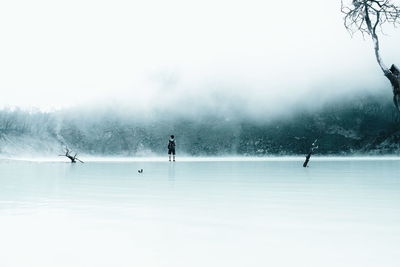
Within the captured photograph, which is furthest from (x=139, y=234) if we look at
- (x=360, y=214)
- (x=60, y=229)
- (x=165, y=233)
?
(x=360, y=214)

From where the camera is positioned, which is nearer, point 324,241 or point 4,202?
point 324,241

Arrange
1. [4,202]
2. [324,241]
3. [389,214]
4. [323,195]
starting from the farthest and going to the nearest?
1. [323,195]
2. [4,202]
3. [389,214]
4. [324,241]

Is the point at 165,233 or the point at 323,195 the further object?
the point at 323,195

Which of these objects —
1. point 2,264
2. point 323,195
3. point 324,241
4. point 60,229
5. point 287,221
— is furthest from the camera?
point 323,195

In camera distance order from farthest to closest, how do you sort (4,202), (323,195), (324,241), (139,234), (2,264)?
(323,195), (4,202), (139,234), (324,241), (2,264)

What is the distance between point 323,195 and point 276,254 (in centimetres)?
973

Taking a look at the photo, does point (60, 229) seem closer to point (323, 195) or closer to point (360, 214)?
point (360, 214)

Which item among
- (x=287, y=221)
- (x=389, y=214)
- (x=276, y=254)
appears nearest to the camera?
(x=276, y=254)

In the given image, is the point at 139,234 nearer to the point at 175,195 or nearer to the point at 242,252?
Answer: the point at 242,252

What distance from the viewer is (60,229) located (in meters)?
9.55

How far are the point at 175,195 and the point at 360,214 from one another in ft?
22.1

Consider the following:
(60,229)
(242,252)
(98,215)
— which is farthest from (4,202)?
(242,252)

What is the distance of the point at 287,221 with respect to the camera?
413 inches

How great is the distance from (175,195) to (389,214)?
712 centimetres
